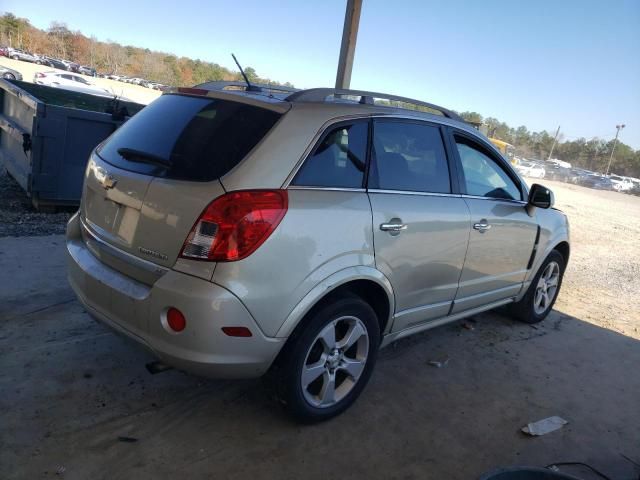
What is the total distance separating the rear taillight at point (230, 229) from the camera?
7.64 ft

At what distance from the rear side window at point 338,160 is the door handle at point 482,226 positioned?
1.16m

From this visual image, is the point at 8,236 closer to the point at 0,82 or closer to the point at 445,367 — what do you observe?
the point at 0,82

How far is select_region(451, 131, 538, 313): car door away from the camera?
12.2 feet

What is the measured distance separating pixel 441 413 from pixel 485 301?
47.5 inches

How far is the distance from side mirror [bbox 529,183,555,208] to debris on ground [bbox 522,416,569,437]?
1759 mm

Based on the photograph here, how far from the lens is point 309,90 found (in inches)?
116

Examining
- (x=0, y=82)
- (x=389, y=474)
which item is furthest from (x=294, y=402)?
(x=0, y=82)

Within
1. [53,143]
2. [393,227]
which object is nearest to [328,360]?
[393,227]

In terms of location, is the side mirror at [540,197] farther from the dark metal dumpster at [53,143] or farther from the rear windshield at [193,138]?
the dark metal dumpster at [53,143]

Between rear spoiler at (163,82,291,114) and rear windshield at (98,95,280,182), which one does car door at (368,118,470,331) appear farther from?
rear windshield at (98,95,280,182)

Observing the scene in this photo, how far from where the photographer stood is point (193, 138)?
8.74 ft

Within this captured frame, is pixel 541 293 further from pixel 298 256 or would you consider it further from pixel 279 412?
pixel 298 256

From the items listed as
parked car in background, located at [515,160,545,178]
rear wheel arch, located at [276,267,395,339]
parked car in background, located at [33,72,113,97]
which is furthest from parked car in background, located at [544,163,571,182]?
rear wheel arch, located at [276,267,395,339]

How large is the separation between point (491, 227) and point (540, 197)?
2.57ft
